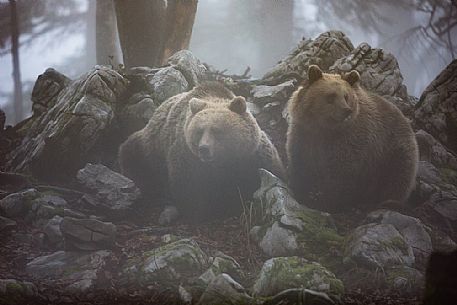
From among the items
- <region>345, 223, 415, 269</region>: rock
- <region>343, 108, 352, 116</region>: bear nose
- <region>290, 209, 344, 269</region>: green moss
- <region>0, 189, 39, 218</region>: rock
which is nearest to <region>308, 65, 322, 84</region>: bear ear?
<region>343, 108, 352, 116</region>: bear nose

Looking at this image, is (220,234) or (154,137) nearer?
(220,234)

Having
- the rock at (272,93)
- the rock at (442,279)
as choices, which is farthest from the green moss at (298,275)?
the rock at (272,93)

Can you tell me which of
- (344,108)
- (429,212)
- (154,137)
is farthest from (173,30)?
(429,212)

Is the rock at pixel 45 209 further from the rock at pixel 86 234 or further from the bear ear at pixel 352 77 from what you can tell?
the bear ear at pixel 352 77

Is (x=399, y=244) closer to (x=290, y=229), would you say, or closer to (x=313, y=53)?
(x=290, y=229)

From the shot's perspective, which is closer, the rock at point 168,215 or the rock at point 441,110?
the rock at point 168,215

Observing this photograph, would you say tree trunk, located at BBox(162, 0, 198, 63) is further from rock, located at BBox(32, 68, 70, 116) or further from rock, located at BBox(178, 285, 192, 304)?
rock, located at BBox(178, 285, 192, 304)

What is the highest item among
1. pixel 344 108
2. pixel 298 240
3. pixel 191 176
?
pixel 344 108

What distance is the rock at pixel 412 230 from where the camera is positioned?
3.17 meters

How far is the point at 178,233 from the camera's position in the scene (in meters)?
3.36

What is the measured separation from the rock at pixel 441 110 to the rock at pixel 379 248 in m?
0.78

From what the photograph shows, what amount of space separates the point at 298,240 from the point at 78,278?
1310 mm

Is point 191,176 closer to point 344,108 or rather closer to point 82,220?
point 82,220

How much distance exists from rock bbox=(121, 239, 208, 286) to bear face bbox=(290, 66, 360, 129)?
1.04 metres
